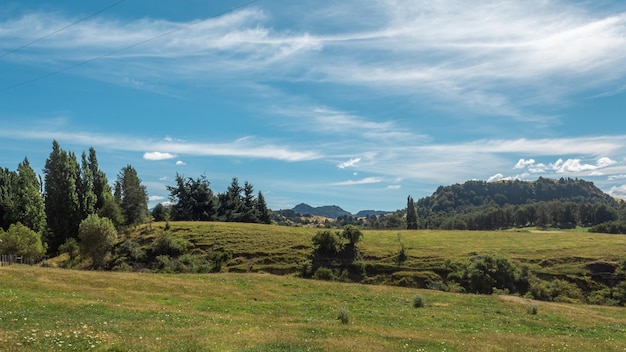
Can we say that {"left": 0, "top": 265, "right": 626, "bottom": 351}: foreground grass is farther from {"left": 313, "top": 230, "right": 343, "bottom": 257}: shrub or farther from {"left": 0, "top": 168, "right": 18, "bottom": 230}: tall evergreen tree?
{"left": 0, "top": 168, "right": 18, "bottom": 230}: tall evergreen tree

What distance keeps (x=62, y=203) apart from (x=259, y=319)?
96.9 metres

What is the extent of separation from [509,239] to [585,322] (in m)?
78.1

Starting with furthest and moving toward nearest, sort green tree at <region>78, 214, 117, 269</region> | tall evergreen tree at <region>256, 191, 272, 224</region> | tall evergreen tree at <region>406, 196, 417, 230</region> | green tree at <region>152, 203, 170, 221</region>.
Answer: tall evergreen tree at <region>406, 196, 417, 230</region>, tall evergreen tree at <region>256, 191, 272, 224</region>, green tree at <region>152, 203, 170, 221</region>, green tree at <region>78, 214, 117, 269</region>

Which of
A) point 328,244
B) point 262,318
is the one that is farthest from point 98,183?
point 262,318

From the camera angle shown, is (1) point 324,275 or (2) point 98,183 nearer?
(1) point 324,275

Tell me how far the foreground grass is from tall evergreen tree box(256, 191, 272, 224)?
347 ft

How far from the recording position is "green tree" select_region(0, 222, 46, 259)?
2812 inches

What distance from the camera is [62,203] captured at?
10569cm

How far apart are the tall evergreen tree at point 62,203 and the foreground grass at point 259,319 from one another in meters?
75.0

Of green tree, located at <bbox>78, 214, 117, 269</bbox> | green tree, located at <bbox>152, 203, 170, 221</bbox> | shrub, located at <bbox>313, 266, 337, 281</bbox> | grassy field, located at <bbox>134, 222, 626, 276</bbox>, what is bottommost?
shrub, located at <bbox>313, 266, 337, 281</bbox>

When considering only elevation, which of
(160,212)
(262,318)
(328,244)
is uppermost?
(160,212)

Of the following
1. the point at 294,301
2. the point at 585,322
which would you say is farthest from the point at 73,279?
the point at 585,322

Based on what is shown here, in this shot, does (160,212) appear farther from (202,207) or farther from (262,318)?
(262,318)

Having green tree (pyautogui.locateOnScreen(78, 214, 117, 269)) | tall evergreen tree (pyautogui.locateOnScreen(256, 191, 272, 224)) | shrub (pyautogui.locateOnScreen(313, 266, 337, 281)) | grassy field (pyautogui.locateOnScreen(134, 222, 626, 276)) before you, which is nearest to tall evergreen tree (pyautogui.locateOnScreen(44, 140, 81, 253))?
grassy field (pyautogui.locateOnScreen(134, 222, 626, 276))
